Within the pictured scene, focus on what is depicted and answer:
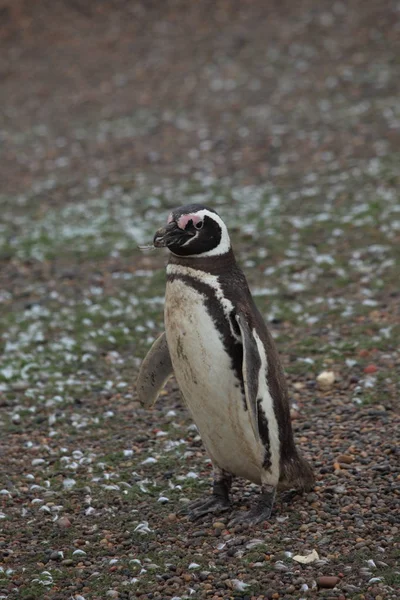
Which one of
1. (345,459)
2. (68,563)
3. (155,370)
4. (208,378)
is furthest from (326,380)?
(68,563)

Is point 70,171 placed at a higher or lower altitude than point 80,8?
lower

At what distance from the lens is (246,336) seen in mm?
5535

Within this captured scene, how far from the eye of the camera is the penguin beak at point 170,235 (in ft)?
18.5

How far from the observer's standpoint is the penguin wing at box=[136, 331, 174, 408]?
20.7ft

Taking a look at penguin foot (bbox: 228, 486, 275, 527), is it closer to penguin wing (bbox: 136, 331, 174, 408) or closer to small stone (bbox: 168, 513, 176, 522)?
small stone (bbox: 168, 513, 176, 522)

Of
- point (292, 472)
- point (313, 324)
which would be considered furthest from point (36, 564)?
point (313, 324)

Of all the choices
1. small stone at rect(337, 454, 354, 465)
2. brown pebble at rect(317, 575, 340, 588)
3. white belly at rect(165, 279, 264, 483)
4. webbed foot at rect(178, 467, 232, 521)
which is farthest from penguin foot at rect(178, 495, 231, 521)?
brown pebble at rect(317, 575, 340, 588)

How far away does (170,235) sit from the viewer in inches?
223

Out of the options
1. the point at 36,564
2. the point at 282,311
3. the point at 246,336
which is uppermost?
the point at 246,336

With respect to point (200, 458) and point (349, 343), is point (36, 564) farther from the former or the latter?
point (349, 343)

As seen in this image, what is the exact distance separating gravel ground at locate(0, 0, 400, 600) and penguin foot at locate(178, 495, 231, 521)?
2.7 inches

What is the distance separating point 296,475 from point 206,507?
61 cm

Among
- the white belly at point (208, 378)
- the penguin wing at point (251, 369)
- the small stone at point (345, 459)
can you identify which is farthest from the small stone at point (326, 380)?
the penguin wing at point (251, 369)

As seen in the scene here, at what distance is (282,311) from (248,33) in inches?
544
